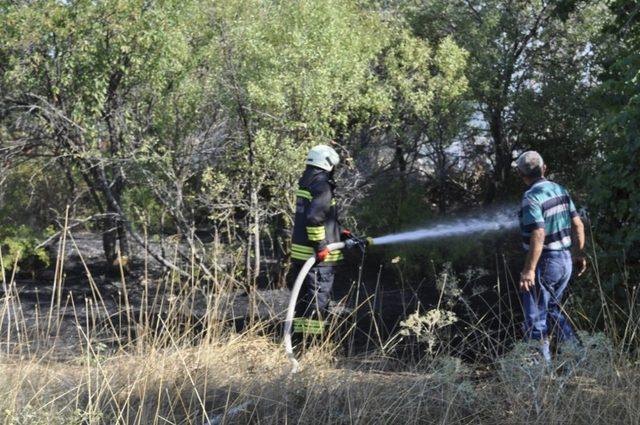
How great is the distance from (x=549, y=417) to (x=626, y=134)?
2.39m

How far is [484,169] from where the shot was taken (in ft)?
43.0

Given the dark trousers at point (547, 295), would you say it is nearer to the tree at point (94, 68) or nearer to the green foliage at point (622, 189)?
the green foliage at point (622, 189)

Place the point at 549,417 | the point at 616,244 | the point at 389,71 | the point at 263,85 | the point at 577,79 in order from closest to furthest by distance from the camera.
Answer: the point at 549,417 → the point at 616,244 → the point at 263,85 → the point at 389,71 → the point at 577,79

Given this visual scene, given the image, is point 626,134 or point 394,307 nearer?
point 626,134

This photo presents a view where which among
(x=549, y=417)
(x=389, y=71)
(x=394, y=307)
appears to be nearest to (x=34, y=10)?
(x=389, y=71)

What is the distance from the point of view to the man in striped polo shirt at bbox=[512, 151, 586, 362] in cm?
529

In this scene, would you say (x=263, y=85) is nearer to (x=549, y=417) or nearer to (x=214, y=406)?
(x=214, y=406)

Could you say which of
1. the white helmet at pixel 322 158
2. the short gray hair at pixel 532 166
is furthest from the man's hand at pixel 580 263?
the white helmet at pixel 322 158

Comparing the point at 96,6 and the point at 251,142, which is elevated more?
the point at 96,6

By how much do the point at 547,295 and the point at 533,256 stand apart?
34 cm

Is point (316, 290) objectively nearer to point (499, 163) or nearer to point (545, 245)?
point (545, 245)

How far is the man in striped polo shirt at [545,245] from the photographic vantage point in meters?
5.29

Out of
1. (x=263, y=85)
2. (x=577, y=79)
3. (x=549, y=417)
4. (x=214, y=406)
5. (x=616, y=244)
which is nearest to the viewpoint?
(x=549, y=417)

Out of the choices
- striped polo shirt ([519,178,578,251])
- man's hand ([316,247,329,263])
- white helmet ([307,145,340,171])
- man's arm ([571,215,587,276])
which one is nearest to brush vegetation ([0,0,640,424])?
man's arm ([571,215,587,276])
